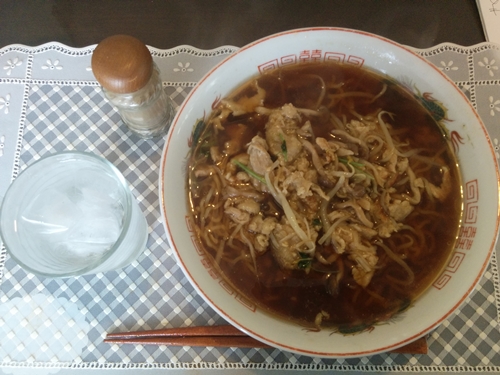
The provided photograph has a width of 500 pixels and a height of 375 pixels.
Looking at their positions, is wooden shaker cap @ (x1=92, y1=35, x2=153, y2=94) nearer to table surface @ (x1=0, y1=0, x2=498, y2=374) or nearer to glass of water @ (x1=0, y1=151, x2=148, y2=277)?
glass of water @ (x1=0, y1=151, x2=148, y2=277)

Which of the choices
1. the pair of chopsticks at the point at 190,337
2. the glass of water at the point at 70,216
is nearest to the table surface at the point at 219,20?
the glass of water at the point at 70,216

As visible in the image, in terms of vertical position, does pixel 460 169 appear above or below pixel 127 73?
below

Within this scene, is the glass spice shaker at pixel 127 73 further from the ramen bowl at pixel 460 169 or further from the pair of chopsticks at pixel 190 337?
the pair of chopsticks at pixel 190 337

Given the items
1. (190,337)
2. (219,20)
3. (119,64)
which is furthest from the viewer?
(219,20)

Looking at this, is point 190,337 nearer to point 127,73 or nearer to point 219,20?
point 127,73

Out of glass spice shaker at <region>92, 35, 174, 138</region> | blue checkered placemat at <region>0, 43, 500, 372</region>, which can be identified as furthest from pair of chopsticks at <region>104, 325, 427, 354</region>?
glass spice shaker at <region>92, 35, 174, 138</region>

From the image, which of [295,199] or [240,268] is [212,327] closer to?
[240,268]

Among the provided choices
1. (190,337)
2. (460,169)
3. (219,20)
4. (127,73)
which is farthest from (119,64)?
(460,169)
